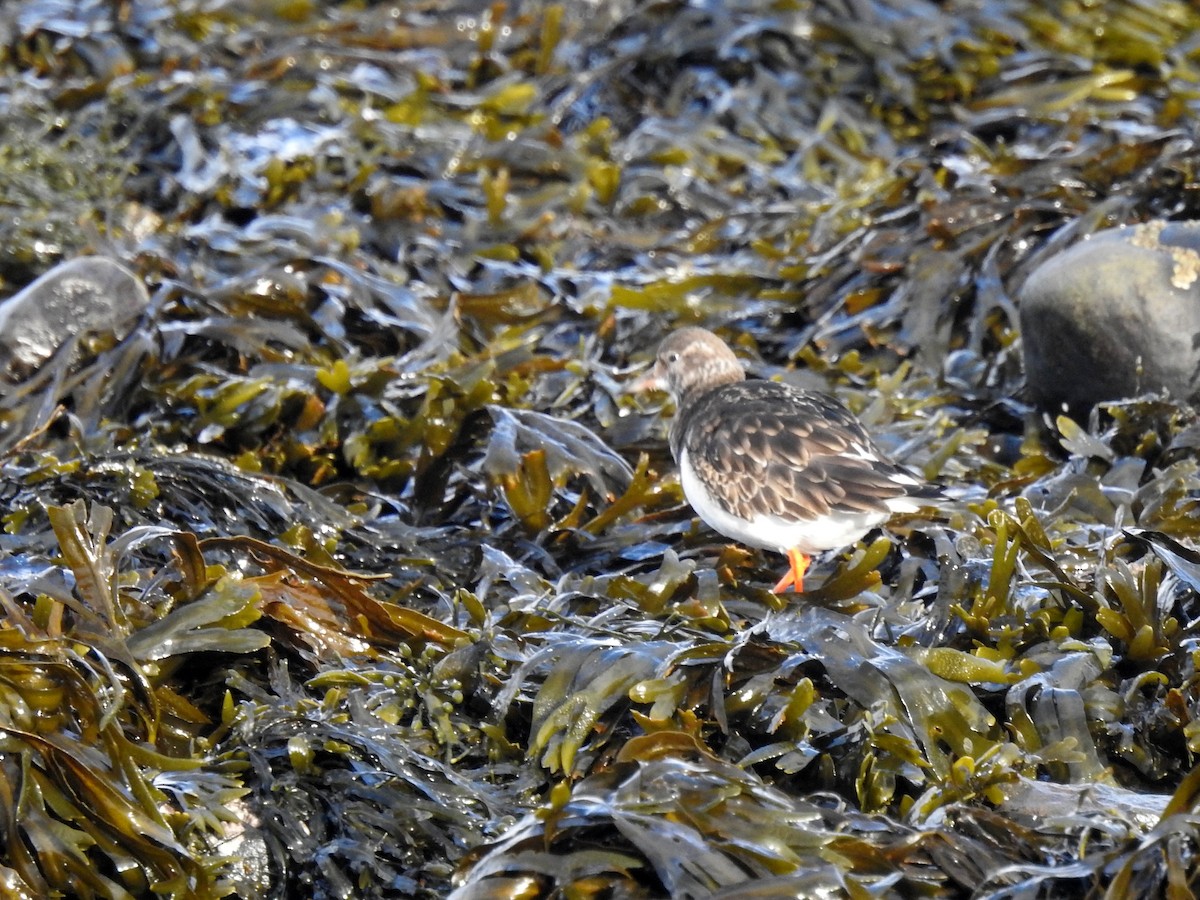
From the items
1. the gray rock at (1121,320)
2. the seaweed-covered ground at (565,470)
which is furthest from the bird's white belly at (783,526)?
the gray rock at (1121,320)

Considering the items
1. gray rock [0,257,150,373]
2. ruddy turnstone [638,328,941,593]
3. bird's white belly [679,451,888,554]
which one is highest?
ruddy turnstone [638,328,941,593]

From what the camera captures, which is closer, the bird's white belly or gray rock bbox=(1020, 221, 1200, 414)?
the bird's white belly

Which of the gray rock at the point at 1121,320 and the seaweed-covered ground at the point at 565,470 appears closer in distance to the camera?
the seaweed-covered ground at the point at 565,470

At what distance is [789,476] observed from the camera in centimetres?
319

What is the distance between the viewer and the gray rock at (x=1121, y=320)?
3.75 m

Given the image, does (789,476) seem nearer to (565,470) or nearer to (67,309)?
(565,470)

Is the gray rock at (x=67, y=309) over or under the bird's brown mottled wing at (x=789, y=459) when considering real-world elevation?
under

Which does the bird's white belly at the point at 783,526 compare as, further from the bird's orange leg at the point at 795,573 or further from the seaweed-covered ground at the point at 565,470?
the seaweed-covered ground at the point at 565,470

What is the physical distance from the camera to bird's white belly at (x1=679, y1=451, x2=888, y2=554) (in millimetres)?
3152

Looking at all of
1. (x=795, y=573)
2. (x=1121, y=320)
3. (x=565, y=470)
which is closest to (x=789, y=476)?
(x=795, y=573)

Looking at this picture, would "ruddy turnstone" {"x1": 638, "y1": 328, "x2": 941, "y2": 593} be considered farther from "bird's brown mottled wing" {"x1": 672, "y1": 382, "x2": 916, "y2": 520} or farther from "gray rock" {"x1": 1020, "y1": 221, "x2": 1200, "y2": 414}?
"gray rock" {"x1": 1020, "y1": 221, "x2": 1200, "y2": 414}

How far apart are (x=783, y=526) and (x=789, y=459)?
17cm

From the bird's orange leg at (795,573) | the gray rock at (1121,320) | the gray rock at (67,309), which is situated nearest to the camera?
the bird's orange leg at (795,573)

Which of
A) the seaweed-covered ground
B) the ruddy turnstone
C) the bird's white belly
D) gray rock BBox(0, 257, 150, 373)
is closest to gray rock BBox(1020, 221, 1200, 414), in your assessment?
the seaweed-covered ground
